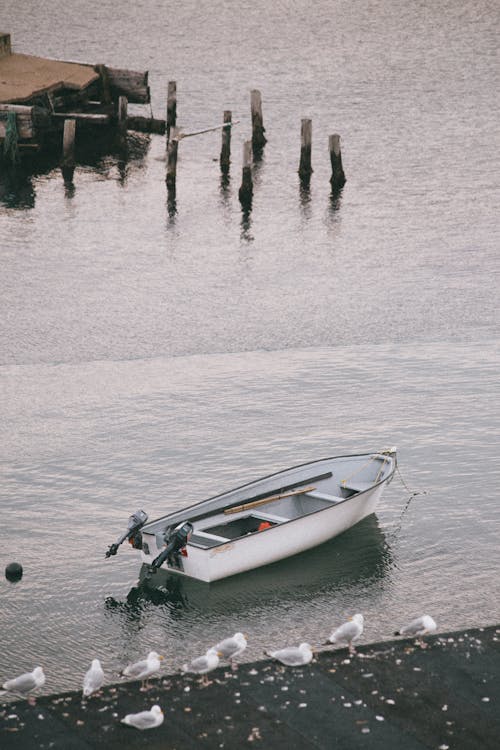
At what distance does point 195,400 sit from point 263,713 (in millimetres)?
13358

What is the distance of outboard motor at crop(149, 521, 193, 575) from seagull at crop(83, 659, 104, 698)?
3.43 meters

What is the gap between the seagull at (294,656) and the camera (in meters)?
18.0

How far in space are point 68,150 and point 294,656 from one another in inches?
1461

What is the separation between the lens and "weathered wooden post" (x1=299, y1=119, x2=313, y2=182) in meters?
50.5

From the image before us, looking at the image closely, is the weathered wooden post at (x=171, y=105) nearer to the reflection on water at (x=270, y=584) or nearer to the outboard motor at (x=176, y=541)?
the reflection on water at (x=270, y=584)

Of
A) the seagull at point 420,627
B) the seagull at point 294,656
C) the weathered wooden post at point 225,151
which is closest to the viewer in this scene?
the seagull at point 294,656

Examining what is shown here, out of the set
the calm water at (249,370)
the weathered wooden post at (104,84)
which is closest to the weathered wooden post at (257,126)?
the calm water at (249,370)

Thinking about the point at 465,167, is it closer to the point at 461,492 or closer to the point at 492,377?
the point at 492,377

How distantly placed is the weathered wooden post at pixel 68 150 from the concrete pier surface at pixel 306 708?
36405 mm

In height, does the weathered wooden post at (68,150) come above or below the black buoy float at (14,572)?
above

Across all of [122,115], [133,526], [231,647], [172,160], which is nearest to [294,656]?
[231,647]

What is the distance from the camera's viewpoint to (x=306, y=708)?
55.5 feet

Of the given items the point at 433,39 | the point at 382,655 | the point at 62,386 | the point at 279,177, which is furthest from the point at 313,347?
the point at 433,39

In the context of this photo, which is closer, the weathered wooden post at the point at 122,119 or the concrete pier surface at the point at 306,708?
the concrete pier surface at the point at 306,708
